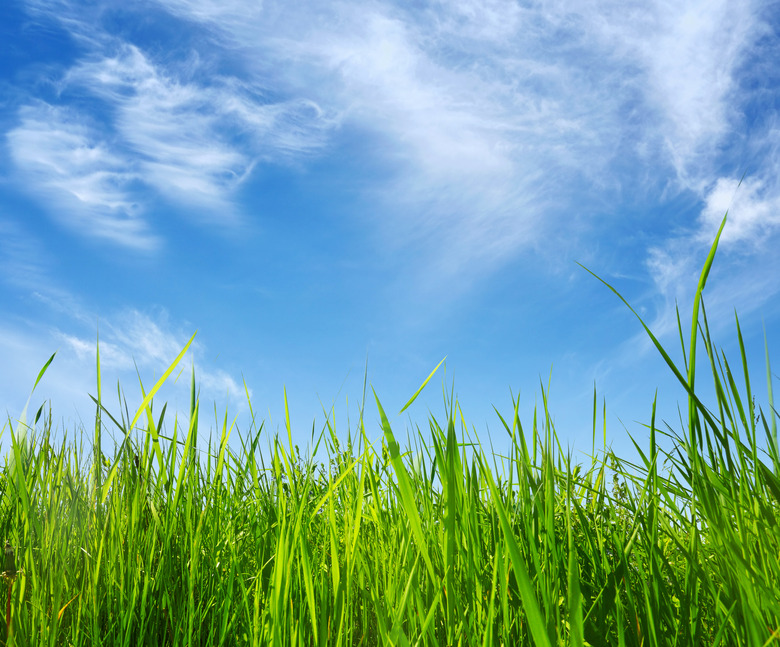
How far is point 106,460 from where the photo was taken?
2252 millimetres

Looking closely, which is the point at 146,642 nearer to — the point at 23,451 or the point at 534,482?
the point at 23,451

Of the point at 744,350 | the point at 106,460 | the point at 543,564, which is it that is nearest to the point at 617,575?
the point at 543,564

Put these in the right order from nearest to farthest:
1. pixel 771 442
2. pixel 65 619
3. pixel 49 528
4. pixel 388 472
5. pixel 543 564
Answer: pixel 771 442 < pixel 543 564 < pixel 65 619 < pixel 49 528 < pixel 388 472

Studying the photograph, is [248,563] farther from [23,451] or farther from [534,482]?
[534,482]

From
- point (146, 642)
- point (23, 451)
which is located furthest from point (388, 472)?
point (23, 451)

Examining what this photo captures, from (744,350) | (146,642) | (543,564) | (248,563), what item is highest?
(744,350)

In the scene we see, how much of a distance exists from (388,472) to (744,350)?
Answer: 1.25 metres

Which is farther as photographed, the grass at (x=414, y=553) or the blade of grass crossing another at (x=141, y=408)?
the blade of grass crossing another at (x=141, y=408)

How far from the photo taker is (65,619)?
1.64 m

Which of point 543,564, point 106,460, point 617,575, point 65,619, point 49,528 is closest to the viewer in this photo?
point 543,564

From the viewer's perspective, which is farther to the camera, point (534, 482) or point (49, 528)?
point (49, 528)

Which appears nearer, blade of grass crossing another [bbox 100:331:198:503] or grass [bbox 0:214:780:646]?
grass [bbox 0:214:780:646]

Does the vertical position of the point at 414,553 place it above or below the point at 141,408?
below

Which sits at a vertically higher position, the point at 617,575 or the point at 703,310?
the point at 703,310
